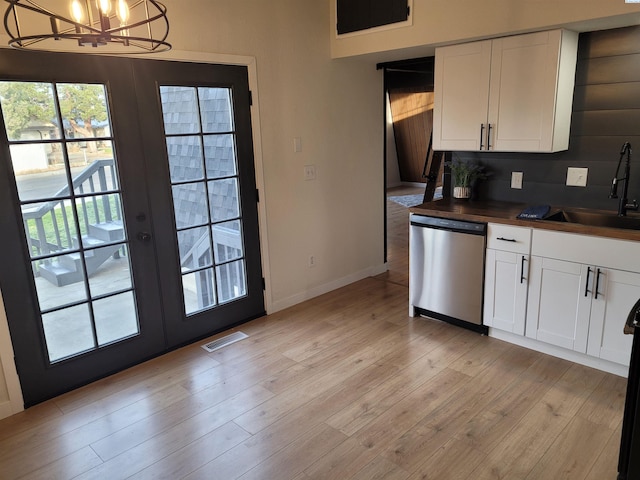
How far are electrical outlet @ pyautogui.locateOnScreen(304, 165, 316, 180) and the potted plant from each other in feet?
3.90

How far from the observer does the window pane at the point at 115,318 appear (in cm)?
300

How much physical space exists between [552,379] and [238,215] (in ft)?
8.13

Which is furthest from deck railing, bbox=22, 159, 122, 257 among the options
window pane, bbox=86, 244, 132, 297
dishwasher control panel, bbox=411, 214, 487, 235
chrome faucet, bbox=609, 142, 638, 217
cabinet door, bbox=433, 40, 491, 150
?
chrome faucet, bbox=609, 142, 638, 217

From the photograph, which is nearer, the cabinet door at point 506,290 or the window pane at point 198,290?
the cabinet door at point 506,290

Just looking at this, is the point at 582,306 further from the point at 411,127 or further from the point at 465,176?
the point at 411,127

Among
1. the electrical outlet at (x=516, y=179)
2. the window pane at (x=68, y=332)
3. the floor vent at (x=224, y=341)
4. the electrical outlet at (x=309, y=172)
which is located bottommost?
the floor vent at (x=224, y=341)

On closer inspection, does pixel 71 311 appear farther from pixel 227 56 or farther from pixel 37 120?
pixel 227 56

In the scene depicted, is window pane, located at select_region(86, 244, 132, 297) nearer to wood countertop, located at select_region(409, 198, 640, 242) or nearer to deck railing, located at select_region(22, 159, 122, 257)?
deck railing, located at select_region(22, 159, 122, 257)

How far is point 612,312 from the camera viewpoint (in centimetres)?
279

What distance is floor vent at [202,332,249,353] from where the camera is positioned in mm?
3441

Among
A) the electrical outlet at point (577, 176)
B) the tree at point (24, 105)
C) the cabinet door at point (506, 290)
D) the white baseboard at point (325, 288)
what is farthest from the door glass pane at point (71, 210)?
the electrical outlet at point (577, 176)

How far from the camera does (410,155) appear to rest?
38.0ft

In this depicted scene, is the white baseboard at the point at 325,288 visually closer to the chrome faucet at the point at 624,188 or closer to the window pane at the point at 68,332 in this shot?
the window pane at the point at 68,332

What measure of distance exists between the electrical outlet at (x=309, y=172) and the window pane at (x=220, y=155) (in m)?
0.74
